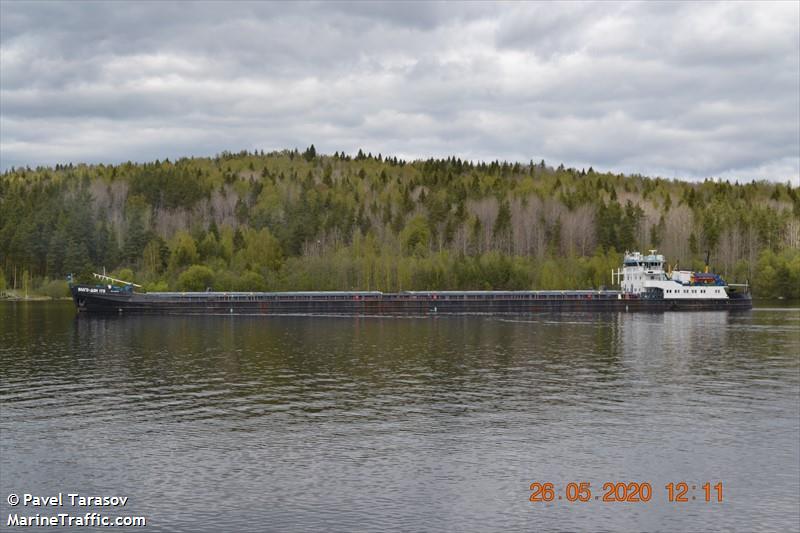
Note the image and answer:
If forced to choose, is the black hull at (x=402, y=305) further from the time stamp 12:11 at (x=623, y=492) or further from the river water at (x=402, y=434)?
the time stamp 12:11 at (x=623, y=492)

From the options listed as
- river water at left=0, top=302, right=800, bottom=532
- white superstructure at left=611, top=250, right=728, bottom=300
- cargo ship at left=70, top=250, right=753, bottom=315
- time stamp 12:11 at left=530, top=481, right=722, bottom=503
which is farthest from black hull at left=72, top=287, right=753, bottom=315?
time stamp 12:11 at left=530, top=481, right=722, bottom=503

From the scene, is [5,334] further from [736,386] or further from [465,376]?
[736,386]

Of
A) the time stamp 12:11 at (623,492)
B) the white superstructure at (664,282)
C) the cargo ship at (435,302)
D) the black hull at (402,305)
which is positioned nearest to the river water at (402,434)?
the time stamp 12:11 at (623,492)

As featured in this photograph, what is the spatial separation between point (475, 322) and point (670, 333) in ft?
121

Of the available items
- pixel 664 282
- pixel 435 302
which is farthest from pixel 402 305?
pixel 664 282

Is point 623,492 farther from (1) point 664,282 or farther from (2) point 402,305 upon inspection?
(1) point 664,282

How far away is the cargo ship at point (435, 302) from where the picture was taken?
570 ft

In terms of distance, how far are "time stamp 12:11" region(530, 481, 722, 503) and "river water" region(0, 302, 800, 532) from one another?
0.29 metres

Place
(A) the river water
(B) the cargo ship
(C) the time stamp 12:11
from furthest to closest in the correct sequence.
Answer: (B) the cargo ship, (C) the time stamp 12:11, (A) the river water

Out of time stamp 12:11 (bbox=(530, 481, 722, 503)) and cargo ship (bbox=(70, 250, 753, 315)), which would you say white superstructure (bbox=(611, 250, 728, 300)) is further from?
time stamp 12:11 (bbox=(530, 481, 722, 503))

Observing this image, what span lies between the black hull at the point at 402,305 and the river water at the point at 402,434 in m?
75.9

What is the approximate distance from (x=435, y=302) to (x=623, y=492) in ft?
451

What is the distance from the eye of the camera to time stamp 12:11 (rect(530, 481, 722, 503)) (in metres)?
39.7

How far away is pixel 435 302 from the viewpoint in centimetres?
17788
